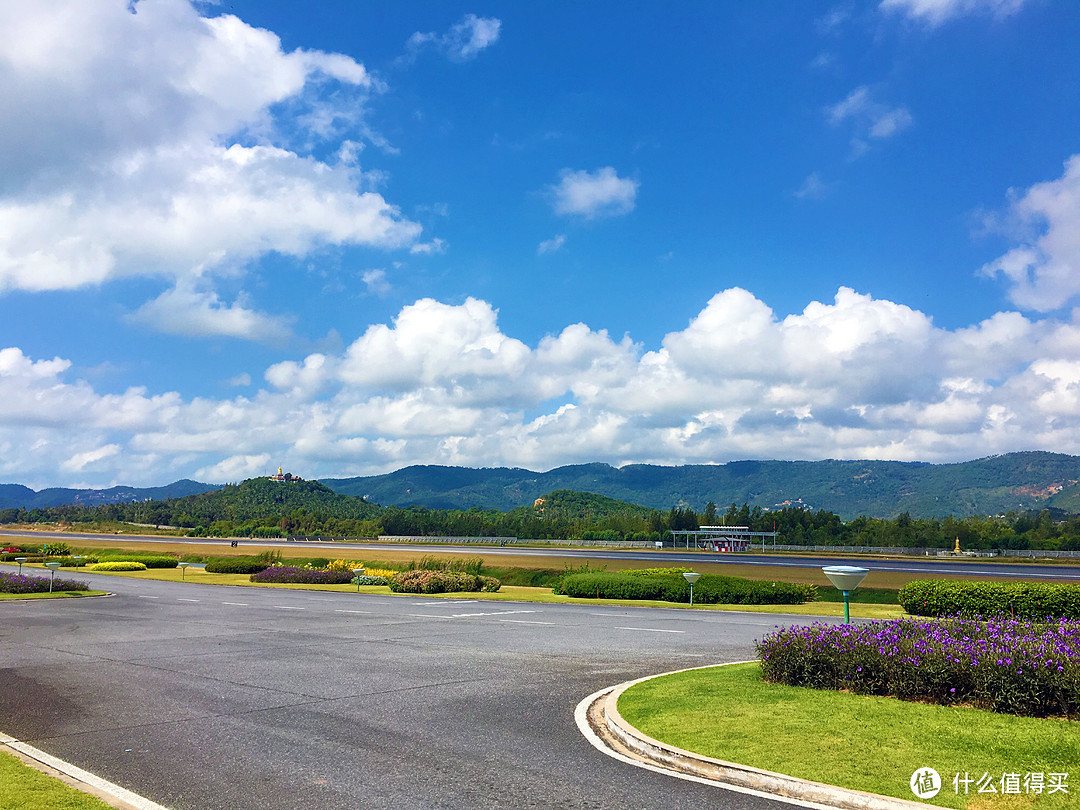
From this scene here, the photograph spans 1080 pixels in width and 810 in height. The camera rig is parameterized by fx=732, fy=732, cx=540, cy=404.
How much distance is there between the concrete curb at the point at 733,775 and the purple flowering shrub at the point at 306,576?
34884mm

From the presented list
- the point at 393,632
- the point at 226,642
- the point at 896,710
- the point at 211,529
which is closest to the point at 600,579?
the point at 393,632

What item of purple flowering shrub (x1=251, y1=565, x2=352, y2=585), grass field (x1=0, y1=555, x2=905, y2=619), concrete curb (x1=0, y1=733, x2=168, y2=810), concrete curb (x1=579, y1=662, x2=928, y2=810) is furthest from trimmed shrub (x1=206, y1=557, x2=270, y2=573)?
concrete curb (x1=579, y1=662, x2=928, y2=810)

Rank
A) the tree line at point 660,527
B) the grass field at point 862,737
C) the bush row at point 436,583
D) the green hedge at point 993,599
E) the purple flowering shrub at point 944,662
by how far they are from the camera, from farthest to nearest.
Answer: the tree line at point 660,527 → the bush row at point 436,583 → the green hedge at point 993,599 → the purple flowering shrub at point 944,662 → the grass field at point 862,737

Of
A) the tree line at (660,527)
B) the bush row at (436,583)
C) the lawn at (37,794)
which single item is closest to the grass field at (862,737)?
the lawn at (37,794)

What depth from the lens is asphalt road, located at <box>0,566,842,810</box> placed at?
A: 279 inches

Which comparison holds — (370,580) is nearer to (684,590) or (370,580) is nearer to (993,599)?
(684,590)

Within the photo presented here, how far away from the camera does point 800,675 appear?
1083cm

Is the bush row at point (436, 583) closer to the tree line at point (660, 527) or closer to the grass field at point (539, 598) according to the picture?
the grass field at point (539, 598)

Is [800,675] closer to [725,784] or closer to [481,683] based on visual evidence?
[725,784]

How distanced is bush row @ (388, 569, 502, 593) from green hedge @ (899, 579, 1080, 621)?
19265 mm

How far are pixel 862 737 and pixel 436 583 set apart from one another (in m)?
29.6

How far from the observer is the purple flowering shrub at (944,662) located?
889 centimetres

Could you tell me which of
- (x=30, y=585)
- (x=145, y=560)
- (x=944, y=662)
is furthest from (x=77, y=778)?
(x=145, y=560)

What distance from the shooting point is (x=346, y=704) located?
10703 mm
